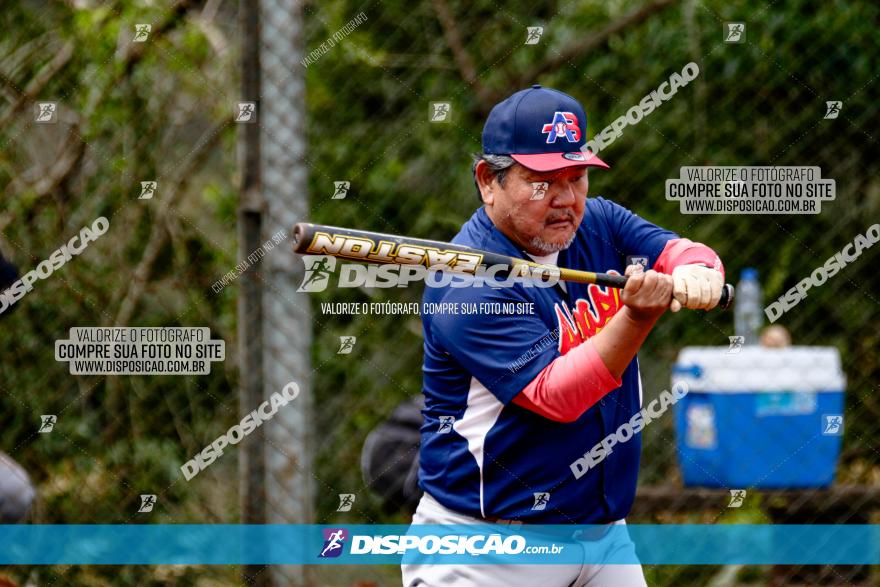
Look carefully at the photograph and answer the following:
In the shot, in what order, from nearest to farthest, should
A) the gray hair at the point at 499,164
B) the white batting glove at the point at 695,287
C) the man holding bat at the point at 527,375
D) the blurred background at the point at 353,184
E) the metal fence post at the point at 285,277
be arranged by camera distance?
the white batting glove at the point at 695,287 → the man holding bat at the point at 527,375 → the gray hair at the point at 499,164 → the metal fence post at the point at 285,277 → the blurred background at the point at 353,184

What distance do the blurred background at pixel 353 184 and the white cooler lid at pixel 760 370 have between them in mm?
134

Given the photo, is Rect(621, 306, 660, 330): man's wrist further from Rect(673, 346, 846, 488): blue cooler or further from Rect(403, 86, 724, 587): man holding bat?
Rect(673, 346, 846, 488): blue cooler

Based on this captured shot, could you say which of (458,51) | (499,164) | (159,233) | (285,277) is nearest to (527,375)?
(499,164)

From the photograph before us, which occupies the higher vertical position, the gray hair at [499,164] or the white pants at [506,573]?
the gray hair at [499,164]

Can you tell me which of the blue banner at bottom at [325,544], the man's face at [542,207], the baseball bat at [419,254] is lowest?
the blue banner at bottom at [325,544]

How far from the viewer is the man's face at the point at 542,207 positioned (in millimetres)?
2855

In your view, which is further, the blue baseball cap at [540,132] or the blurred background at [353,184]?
the blurred background at [353,184]

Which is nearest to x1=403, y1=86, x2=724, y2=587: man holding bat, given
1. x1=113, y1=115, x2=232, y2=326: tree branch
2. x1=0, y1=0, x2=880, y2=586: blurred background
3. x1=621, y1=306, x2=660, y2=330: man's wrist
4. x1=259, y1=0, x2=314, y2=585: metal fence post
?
x1=621, y1=306, x2=660, y2=330: man's wrist

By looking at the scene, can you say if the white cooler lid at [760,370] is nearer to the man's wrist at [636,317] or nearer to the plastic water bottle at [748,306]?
the plastic water bottle at [748,306]

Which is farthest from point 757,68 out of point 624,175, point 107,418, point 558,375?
point 107,418

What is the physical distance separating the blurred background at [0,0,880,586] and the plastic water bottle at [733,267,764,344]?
0.07 meters

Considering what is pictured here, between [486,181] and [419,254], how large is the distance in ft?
1.34

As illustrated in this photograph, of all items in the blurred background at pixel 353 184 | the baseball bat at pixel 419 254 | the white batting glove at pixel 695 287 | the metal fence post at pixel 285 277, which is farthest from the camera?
the blurred background at pixel 353 184

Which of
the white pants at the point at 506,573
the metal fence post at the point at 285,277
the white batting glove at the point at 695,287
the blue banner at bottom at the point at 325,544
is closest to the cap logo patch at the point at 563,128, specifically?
the white batting glove at the point at 695,287
